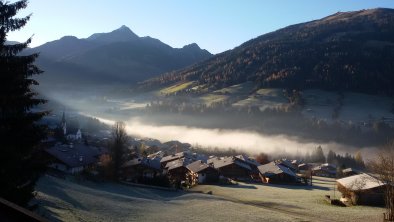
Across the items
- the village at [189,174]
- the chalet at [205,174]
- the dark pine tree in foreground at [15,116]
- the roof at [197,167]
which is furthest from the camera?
the roof at [197,167]

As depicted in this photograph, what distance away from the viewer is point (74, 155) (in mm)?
86750

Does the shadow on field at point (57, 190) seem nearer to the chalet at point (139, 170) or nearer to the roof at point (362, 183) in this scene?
the chalet at point (139, 170)

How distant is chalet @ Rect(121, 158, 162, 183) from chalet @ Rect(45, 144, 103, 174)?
8.33 meters

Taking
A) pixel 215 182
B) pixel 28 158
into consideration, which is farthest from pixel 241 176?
pixel 28 158

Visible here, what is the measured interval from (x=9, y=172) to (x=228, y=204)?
119 ft

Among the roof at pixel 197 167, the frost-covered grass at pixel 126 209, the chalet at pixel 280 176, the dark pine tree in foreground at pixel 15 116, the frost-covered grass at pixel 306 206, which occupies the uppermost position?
the dark pine tree in foreground at pixel 15 116

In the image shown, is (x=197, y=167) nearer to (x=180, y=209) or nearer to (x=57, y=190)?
(x=180, y=209)

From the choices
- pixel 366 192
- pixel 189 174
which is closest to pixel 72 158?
pixel 189 174

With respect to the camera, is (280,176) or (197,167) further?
(280,176)

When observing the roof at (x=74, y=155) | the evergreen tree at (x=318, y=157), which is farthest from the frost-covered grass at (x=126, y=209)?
the evergreen tree at (x=318, y=157)

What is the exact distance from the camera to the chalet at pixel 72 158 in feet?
263

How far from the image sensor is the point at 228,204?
51.5 meters

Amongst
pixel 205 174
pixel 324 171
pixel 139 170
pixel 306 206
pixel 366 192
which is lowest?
pixel 324 171

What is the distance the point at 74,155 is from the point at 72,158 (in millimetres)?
2481
